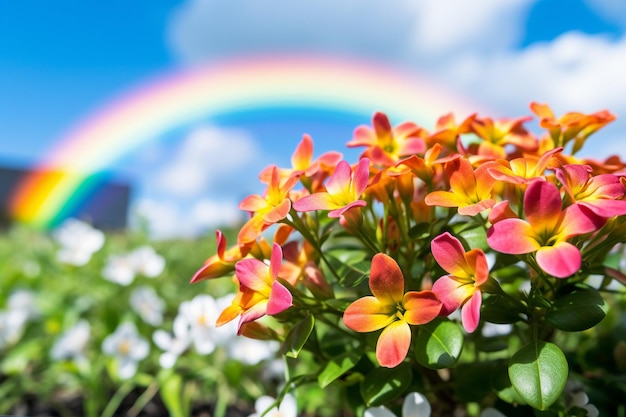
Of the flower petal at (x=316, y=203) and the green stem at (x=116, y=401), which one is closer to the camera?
the flower petal at (x=316, y=203)

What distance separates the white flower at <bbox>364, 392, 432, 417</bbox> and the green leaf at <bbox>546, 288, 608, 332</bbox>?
0.68ft

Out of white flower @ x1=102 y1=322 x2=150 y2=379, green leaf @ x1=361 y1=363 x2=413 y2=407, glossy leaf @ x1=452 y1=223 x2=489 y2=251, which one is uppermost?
glossy leaf @ x1=452 y1=223 x2=489 y2=251

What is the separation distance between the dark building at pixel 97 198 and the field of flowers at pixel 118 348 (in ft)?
62.5

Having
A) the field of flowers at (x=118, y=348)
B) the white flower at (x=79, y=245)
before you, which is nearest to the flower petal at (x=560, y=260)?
the field of flowers at (x=118, y=348)

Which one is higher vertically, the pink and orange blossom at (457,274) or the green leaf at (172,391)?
the pink and orange blossom at (457,274)

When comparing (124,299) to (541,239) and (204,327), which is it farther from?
(541,239)

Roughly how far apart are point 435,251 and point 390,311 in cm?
10

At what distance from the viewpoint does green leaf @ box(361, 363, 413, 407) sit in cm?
74

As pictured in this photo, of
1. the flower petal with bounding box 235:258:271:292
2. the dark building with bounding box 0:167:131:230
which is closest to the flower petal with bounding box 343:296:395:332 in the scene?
the flower petal with bounding box 235:258:271:292

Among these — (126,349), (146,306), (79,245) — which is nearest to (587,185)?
(126,349)

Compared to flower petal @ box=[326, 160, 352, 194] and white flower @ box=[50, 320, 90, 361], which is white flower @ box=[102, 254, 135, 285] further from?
flower petal @ box=[326, 160, 352, 194]

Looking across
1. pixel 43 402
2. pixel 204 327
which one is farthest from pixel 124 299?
pixel 204 327

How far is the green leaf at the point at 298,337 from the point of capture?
0.70 m

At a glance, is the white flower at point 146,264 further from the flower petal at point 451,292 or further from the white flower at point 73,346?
the flower petal at point 451,292
